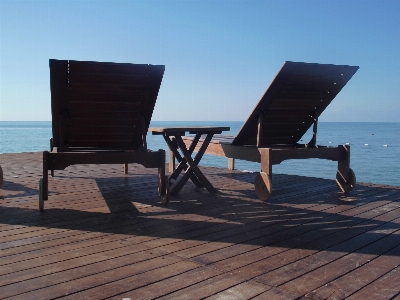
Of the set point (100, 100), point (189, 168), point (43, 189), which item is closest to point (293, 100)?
point (189, 168)

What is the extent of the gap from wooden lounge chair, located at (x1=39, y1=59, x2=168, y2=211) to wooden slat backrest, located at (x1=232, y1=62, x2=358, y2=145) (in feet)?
3.85

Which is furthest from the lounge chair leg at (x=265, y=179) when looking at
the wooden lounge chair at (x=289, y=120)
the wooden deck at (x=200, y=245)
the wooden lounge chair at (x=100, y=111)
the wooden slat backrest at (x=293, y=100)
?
the wooden lounge chair at (x=100, y=111)

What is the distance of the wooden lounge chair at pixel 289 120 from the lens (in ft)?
14.4

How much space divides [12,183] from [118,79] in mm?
2271

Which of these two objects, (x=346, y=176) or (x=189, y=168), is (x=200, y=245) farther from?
(x=346, y=176)

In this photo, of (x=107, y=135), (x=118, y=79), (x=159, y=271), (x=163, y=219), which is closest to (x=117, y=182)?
(x=107, y=135)

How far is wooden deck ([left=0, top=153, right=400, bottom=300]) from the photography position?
207 cm

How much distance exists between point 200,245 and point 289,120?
2.80m

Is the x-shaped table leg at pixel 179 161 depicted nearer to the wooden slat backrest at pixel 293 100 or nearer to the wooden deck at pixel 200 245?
the wooden deck at pixel 200 245

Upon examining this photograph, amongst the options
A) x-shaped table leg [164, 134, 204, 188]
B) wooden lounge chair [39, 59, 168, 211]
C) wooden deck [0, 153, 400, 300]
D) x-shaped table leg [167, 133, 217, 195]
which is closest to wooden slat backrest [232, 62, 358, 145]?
x-shaped table leg [167, 133, 217, 195]

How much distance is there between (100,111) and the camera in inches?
174

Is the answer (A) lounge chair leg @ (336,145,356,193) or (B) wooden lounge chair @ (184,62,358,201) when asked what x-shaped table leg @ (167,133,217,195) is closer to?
(B) wooden lounge chair @ (184,62,358,201)

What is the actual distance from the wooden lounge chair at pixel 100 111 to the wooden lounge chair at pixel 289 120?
1074 millimetres

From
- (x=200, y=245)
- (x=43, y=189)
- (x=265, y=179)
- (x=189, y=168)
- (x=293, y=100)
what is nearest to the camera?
(x=200, y=245)
